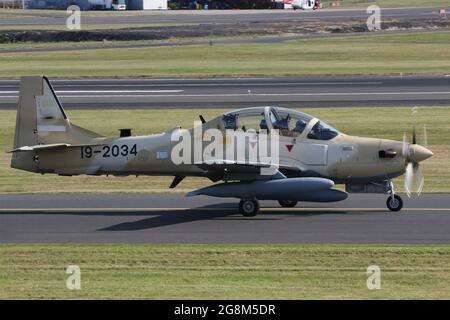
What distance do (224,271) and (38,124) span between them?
291 inches

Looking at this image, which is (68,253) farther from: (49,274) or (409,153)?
(409,153)

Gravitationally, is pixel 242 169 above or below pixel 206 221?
above

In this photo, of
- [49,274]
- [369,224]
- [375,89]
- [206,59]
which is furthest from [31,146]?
[206,59]

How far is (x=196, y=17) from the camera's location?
3834 inches

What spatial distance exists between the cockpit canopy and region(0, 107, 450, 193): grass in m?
4.08

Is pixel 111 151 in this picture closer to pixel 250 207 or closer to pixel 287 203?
pixel 250 207

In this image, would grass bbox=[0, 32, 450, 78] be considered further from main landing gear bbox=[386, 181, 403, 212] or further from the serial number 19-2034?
main landing gear bbox=[386, 181, 403, 212]

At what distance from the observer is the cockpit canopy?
19422mm

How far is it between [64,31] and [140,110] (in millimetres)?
40761

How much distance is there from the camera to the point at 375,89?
4200 centimetres

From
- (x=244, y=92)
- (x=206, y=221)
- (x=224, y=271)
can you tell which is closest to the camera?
(x=224, y=271)
